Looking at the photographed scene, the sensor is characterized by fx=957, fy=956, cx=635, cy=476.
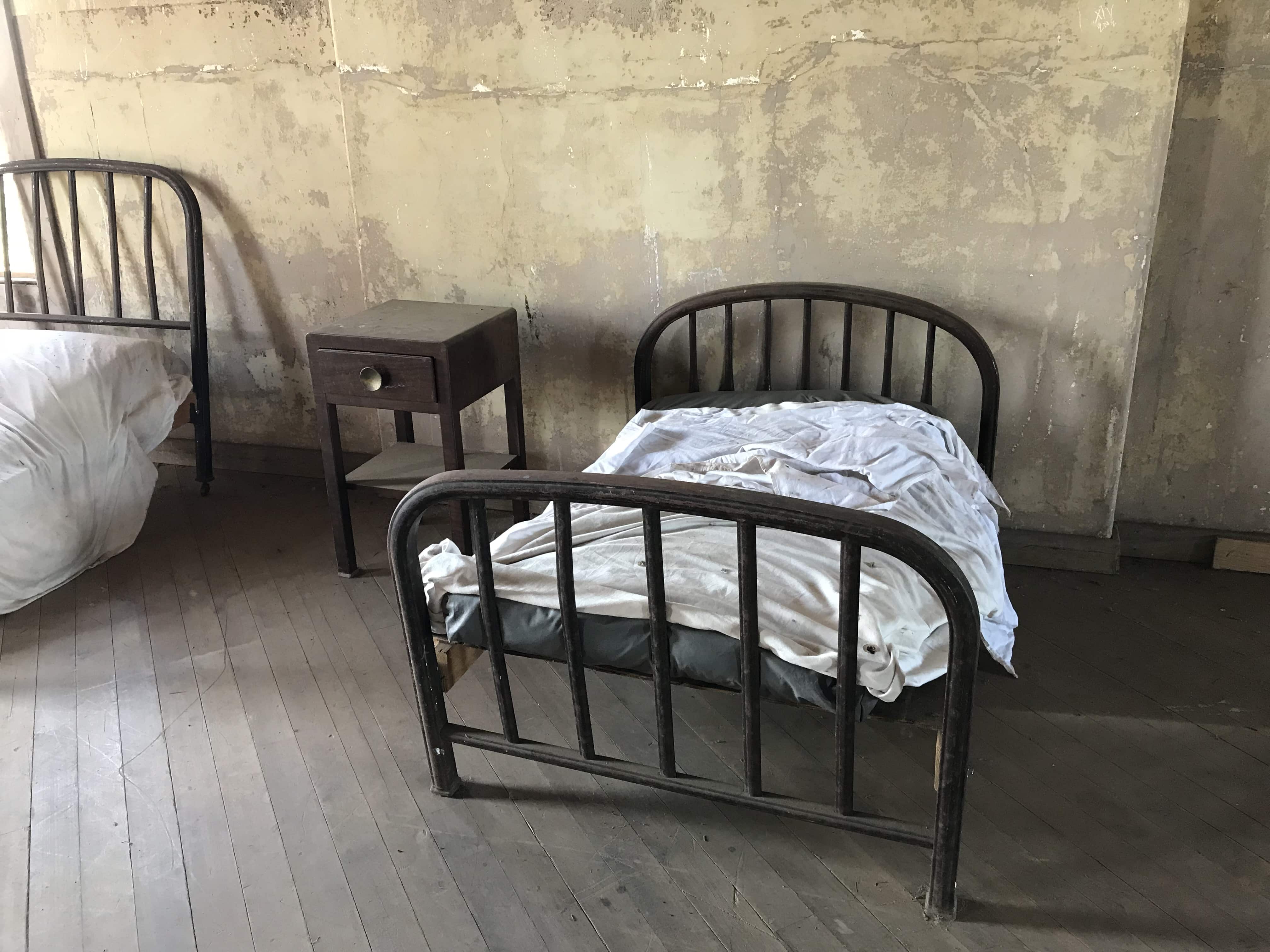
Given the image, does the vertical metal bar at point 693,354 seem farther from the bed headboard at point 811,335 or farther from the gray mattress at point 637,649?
the gray mattress at point 637,649

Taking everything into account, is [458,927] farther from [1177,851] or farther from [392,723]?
[1177,851]

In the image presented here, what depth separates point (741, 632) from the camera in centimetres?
144

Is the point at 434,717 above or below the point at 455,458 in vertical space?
below

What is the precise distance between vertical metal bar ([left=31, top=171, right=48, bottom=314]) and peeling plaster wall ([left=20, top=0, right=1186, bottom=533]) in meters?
0.16

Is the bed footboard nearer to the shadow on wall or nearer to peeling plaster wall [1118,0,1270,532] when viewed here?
peeling plaster wall [1118,0,1270,532]

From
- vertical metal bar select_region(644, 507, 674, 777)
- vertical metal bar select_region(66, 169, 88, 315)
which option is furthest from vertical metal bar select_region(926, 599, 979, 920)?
vertical metal bar select_region(66, 169, 88, 315)

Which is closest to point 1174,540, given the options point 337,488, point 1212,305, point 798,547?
point 1212,305

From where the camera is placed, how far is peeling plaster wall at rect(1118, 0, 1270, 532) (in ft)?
7.34

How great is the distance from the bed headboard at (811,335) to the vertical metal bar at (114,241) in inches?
73.0

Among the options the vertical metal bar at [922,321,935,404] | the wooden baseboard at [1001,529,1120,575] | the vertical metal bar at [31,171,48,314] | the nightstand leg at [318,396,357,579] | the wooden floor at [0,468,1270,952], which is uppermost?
the vertical metal bar at [31,171,48,314]

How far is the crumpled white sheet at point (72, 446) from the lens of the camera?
8.29ft

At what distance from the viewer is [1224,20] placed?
7.23 ft

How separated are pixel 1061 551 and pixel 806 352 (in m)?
0.87

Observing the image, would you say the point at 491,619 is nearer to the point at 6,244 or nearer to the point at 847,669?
the point at 847,669
